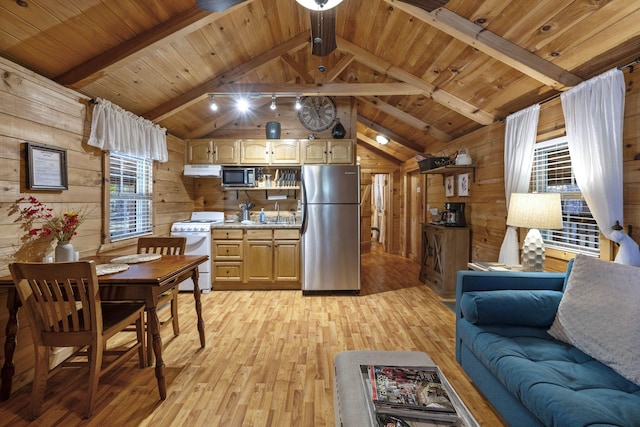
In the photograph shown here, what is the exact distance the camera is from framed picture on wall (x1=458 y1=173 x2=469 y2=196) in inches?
157

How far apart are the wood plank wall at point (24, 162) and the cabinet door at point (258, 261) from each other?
60.4 inches

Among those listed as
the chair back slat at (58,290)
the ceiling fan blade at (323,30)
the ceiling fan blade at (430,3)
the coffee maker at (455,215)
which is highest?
the ceiling fan blade at (323,30)

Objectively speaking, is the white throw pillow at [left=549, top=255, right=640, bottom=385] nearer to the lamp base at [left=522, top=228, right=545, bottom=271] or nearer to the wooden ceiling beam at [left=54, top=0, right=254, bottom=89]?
the lamp base at [left=522, top=228, right=545, bottom=271]

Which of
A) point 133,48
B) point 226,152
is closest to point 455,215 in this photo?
point 226,152

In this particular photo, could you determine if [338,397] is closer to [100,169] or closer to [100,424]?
[100,424]

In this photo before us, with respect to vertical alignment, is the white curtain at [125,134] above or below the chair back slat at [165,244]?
above

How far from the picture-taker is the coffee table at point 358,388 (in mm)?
1037

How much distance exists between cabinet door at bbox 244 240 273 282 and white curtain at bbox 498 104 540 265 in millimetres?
2811

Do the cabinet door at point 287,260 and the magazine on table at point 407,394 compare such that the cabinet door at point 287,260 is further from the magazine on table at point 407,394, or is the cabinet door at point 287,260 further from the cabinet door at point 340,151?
the magazine on table at point 407,394

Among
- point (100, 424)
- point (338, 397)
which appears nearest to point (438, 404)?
point (338, 397)

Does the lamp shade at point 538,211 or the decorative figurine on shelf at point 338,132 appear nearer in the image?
the lamp shade at point 538,211

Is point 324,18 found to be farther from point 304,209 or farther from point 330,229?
point 330,229

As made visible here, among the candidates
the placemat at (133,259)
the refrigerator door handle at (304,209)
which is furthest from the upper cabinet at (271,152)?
the placemat at (133,259)

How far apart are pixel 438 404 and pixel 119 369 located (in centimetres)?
225
